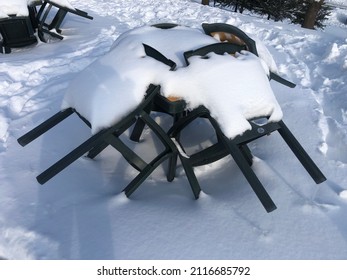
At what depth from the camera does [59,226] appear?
6.48ft

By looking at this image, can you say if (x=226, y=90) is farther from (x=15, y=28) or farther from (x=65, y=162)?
(x=15, y=28)

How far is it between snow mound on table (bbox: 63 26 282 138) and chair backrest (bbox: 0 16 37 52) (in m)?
3.72

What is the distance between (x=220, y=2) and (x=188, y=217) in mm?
18826

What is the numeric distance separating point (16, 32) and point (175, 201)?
15.5 feet

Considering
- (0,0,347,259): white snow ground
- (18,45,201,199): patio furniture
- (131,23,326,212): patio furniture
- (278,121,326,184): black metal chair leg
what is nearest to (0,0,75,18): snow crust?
(0,0,347,259): white snow ground

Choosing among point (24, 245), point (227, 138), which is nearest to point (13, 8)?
point (24, 245)

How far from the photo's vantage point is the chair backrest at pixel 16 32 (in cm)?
506

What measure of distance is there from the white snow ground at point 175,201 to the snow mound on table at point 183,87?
542 mm

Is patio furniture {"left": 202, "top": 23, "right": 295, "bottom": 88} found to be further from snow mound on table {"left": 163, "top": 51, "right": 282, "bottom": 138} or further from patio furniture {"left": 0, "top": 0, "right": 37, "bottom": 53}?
patio furniture {"left": 0, "top": 0, "right": 37, "bottom": 53}

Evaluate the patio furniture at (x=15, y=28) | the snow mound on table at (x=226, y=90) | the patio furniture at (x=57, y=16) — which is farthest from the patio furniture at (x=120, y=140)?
the patio furniture at (x=57, y=16)

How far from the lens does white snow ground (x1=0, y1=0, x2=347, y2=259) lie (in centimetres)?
180
